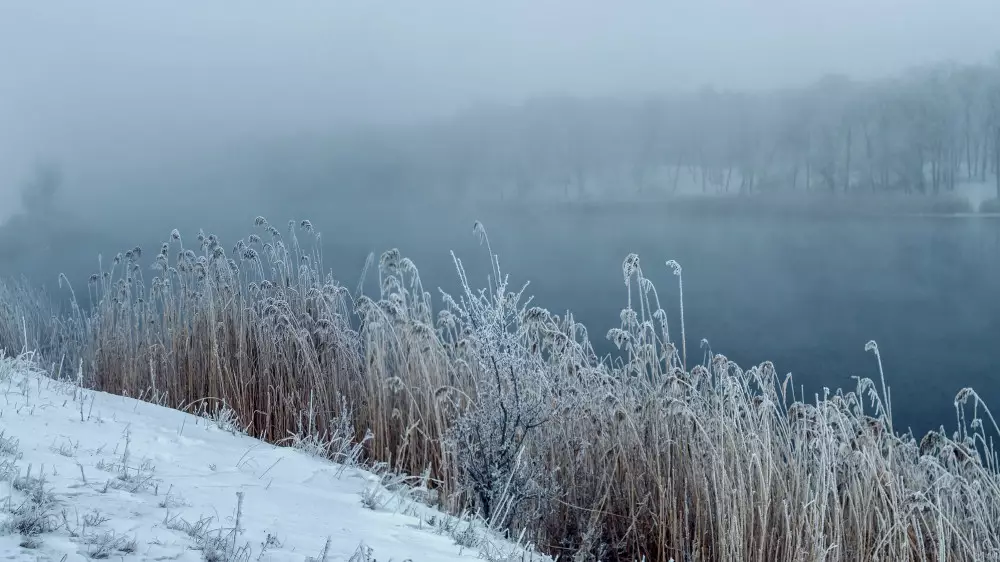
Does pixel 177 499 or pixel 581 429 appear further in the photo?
pixel 581 429

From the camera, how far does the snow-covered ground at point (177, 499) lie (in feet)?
6.23

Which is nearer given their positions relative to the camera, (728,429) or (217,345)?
(728,429)

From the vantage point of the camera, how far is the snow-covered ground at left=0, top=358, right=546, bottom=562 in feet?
6.23

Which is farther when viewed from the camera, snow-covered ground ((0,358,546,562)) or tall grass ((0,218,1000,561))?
tall grass ((0,218,1000,561))

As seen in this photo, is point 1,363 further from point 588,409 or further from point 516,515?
point 588,409

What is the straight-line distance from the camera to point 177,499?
2.29m

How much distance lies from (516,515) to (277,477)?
106cm

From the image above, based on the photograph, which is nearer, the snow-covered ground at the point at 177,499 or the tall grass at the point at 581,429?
the snow-covered ground at the point at 177,499

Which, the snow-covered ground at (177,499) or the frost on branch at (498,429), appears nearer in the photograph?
the snow-covered ground at (177,499)

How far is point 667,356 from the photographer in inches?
152

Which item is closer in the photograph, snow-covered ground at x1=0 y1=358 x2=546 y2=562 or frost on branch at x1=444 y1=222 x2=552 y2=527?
snow-covered ground at x1=0 y1=358 x2=546 y2=562

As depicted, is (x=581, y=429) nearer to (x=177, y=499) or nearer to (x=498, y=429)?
(x=498, y=429)

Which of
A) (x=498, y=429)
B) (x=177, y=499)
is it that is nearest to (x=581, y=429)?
(x=498, y=429)

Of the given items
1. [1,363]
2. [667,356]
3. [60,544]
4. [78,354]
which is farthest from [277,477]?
[78,354]
